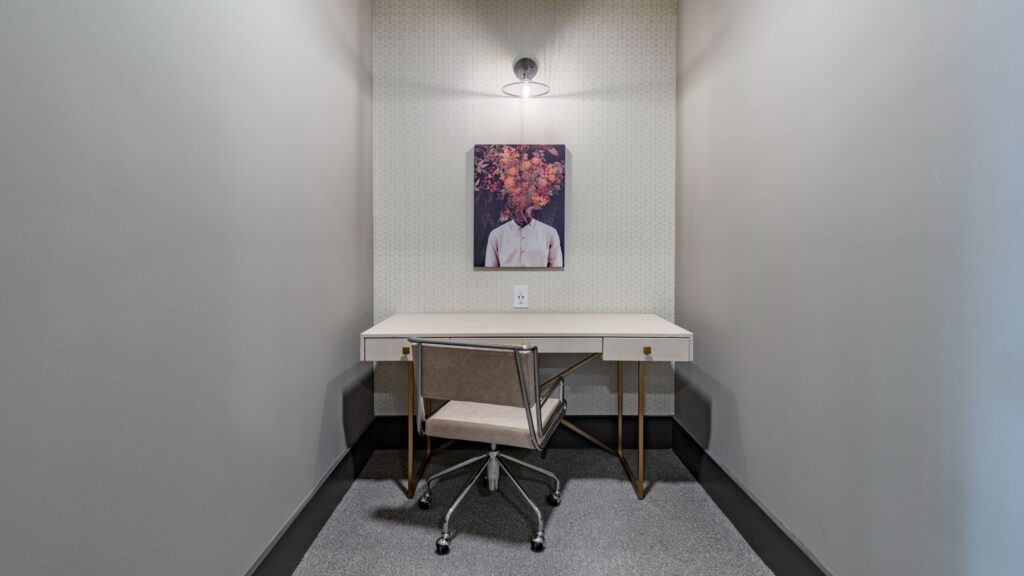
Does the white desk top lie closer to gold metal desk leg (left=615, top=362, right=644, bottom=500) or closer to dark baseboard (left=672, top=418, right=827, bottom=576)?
gold metal desk leg (left=615, top=362, right=644, bottom=500)

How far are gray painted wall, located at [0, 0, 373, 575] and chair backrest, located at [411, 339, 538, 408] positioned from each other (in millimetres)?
456

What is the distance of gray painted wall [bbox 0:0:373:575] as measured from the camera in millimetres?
688

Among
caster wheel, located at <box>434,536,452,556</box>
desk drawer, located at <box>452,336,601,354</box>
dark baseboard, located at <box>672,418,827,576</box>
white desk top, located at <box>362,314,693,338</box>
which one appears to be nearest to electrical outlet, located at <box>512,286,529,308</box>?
white desk top, located at <box>362,314,693,338</box>

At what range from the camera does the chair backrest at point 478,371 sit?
5.10 ft

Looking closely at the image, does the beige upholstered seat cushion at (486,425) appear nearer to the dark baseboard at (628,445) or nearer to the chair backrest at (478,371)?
the chair backrest at (478,371)

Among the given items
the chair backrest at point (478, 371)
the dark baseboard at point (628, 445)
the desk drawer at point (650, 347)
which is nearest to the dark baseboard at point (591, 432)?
the dark baseboard at point (628, 445)

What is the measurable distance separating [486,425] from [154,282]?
1.12m

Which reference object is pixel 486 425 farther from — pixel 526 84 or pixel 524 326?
pixel 526 84

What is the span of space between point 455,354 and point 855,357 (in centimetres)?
114

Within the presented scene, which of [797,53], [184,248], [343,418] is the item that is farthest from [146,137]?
[797,53]

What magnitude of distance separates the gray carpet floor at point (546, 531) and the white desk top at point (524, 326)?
717 millimetres

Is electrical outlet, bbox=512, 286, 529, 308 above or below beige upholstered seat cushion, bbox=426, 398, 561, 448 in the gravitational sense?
above

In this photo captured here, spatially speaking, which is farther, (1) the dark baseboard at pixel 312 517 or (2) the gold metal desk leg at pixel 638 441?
(2) the gold metal desk leg at pixel 638 441

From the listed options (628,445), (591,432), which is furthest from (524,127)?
(628,445)
